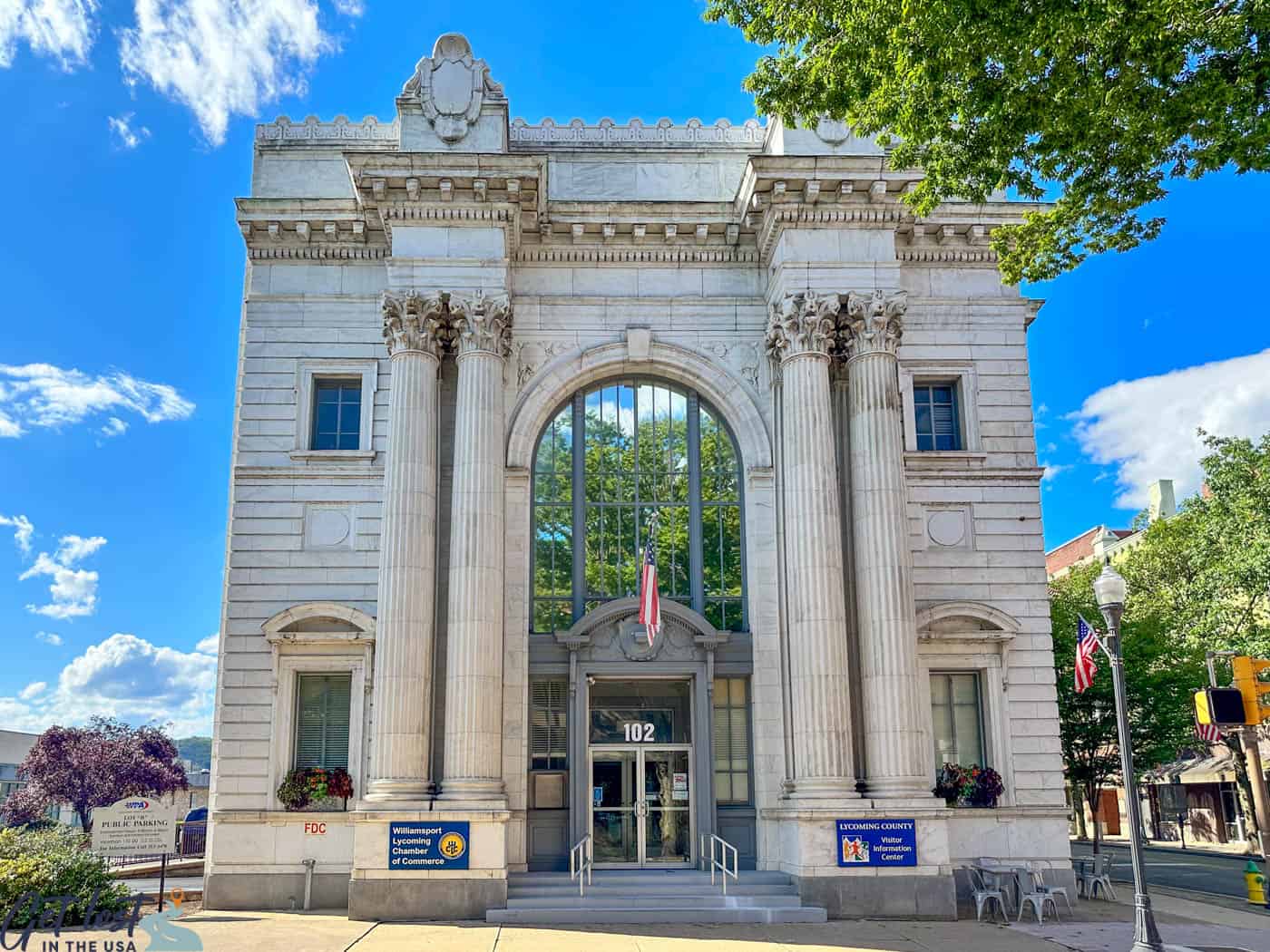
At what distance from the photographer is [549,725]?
2244cm

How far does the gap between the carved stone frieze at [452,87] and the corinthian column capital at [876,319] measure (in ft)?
29.1

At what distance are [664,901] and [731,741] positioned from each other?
4112 millimetres

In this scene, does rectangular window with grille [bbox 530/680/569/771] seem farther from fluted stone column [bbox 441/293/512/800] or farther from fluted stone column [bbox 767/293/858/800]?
fluted stone column [bbox 767/293/858/800]

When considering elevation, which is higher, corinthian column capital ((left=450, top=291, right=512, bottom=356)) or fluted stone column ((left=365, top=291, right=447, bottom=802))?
corinthian column capital ((left=450, top=291, right=512, bottom=356))

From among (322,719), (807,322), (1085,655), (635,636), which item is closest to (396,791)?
(322,719)

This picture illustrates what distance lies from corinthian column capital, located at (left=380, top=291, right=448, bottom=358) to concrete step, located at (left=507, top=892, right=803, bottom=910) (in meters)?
10.7

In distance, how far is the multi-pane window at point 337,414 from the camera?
23.8 metres

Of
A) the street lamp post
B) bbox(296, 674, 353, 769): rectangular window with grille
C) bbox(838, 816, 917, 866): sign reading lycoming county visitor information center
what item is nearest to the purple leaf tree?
bbox(296, 674, 353, 769): rectangular window with grille

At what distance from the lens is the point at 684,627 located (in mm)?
22516

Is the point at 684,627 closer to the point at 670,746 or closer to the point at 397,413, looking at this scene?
the point at 670,746

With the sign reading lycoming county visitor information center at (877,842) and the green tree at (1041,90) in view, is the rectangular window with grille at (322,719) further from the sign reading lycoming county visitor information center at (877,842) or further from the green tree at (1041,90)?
the green tree at (1041,90)

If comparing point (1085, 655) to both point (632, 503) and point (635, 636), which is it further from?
point (632, 503)

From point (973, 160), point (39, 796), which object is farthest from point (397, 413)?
point (39, 796)

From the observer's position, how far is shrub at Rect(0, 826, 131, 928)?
13641 mm
